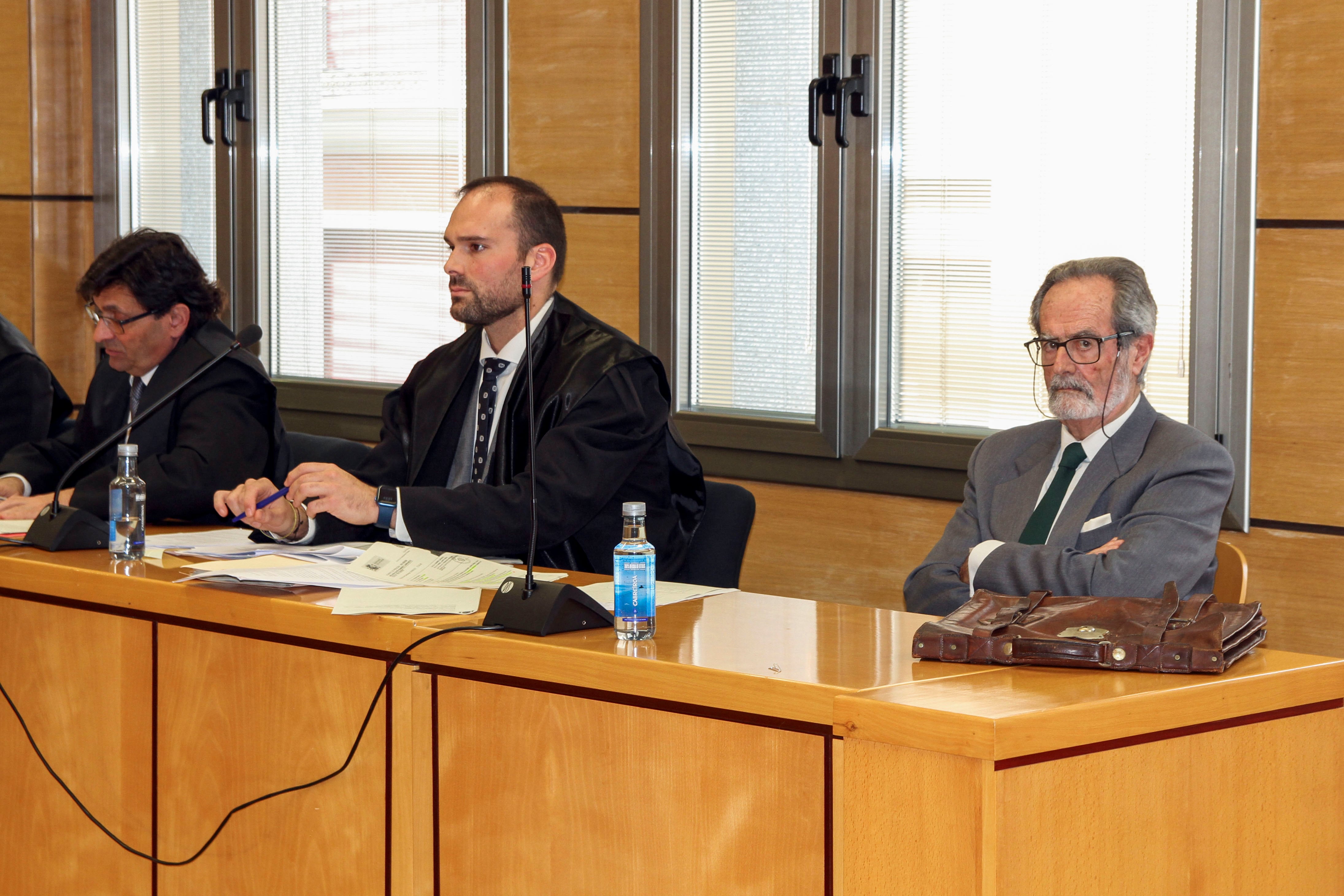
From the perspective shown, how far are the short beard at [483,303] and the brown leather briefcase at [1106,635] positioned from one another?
1.51 m

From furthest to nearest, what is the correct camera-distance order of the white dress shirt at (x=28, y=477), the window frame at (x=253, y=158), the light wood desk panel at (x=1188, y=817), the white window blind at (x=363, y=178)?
the white window blind at (x=363, y=178) < the window frame at (x=253, y=158) < the white dress shirt at (x=28, y=477) < the light wood desk panel at (x=1188, y=817)

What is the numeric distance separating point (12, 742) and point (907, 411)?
205cm

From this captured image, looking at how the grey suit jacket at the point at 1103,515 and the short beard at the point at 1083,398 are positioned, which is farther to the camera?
the short beard at the point at 1083,398

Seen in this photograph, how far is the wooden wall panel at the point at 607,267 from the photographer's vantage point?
3951 mm

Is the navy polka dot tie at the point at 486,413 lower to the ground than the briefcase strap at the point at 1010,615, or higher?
higher

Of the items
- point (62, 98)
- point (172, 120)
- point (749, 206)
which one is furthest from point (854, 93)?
point (62, 98)

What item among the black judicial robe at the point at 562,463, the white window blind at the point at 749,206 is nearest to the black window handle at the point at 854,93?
the white window blind at the point at 749,206

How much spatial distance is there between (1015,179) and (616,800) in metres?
2.03

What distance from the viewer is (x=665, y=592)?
2.29 meters

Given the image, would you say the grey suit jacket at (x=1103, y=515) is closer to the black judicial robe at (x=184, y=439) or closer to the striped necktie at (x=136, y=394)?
the black judicial robe at (x=184, y=439)

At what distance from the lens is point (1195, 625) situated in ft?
5.64

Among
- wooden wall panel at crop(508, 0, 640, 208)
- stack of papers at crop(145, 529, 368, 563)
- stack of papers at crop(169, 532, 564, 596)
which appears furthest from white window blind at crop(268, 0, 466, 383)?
stack of papers at crop(169, 532, 564, 596)

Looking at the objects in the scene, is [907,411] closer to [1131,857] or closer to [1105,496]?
[1105,496]

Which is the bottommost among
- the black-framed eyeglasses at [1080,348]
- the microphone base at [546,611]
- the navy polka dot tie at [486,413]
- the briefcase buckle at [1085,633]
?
the microphone base at [546,611]
